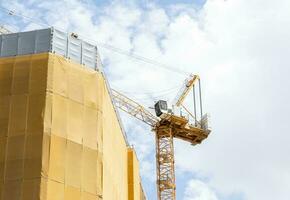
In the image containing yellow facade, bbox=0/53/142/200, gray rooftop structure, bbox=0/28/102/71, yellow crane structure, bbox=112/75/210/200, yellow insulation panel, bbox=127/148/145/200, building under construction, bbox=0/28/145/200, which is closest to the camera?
yellow facade, bbox=0/53/142/200

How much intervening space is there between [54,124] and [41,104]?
5.76 feet

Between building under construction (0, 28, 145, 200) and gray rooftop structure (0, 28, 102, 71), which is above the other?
gray rooftop structure (0, 28, 102, 71)

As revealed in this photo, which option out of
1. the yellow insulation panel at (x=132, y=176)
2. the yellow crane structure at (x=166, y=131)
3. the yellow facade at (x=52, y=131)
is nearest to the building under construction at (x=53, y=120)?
the yellow facade at (x=52, y=131)

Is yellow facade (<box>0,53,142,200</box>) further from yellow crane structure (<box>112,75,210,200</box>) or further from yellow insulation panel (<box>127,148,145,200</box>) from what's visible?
yellow crane structure (<box>112,75,210,200</box>)

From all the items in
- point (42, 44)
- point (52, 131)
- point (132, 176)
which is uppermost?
point (42, 44)

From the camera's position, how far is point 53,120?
1911 inches

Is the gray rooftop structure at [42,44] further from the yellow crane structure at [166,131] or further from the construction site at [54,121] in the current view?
the yellow crane structure at [166,131]

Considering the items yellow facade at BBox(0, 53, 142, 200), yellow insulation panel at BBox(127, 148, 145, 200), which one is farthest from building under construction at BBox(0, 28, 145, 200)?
yellow insulation panel at BBox(127, 148, 145, 200)

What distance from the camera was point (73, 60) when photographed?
52688 mm

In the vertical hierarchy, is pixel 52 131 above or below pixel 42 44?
below

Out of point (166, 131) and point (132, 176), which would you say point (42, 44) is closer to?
point (132, 176)

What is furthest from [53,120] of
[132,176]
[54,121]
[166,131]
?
[166,131]

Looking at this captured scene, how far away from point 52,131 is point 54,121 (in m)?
0.87

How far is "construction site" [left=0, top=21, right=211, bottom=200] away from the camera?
4662cm
